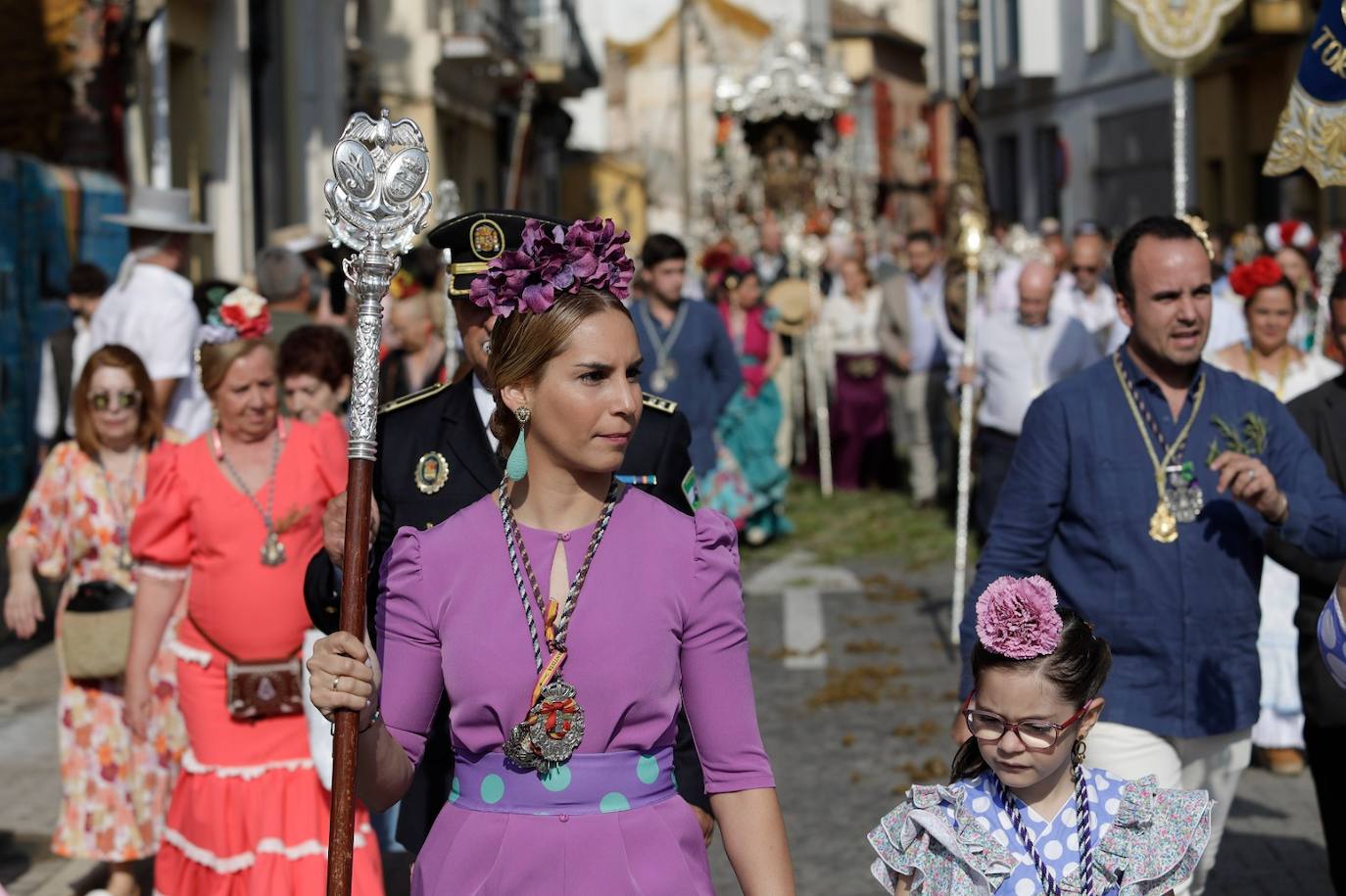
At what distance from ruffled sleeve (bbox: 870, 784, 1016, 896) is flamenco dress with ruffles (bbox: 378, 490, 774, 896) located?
1.33 ft

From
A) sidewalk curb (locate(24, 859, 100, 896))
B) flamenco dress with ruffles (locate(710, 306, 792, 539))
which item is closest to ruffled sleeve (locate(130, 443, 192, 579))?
sidewalk curb (locate(24, 859, 100, 896))

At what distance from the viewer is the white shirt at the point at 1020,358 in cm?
1052

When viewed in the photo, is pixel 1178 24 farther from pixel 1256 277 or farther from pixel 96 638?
pixel 96 638

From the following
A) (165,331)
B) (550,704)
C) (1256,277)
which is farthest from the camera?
(165,331)

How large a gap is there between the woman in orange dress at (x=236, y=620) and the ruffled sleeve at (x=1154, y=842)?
8.62 feet

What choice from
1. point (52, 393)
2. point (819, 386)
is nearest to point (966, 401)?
point (52, 393)

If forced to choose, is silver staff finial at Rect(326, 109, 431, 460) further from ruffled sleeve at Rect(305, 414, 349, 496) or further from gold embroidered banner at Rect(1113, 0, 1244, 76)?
gold embroidered banner at Rect(1113, 0, 1244, 76)

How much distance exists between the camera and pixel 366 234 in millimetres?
3434

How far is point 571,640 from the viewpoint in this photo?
339 centimetres

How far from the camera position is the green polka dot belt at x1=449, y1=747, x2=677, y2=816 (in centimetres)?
339

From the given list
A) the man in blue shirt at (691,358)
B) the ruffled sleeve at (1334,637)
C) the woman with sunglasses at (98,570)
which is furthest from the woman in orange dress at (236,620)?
the man in blue shirt at (691,358)

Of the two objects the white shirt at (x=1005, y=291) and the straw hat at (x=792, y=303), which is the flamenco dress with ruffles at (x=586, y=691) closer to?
the white shirt at (x=1005, y=291)

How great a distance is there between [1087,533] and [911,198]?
185 feet

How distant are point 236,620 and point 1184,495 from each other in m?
2.71
